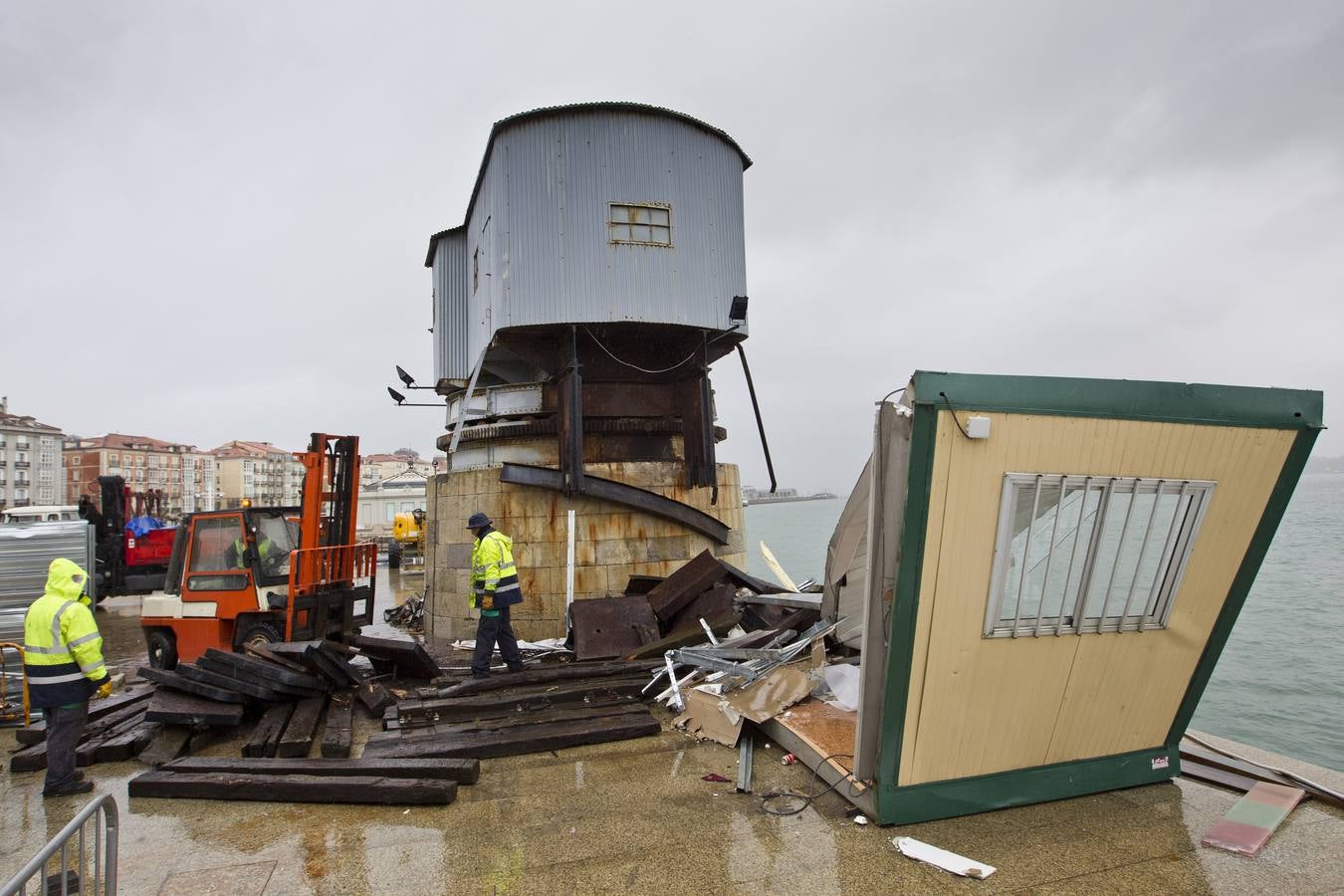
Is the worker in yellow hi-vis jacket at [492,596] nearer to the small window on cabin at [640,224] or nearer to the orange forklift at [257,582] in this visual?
the orange forklift at [257,582]

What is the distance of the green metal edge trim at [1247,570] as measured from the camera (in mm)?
5277

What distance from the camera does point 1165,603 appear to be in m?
5.37

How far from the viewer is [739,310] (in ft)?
43.2

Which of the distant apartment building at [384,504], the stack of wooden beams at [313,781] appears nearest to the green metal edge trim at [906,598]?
the stack of wooden beams at [313,781]

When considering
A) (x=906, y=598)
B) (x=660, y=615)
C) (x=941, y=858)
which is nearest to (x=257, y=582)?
(x=660, y=615)

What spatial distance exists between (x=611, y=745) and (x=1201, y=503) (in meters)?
4.97

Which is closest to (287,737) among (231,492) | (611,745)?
(611,745)

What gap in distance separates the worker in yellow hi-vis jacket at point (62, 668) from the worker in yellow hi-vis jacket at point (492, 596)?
3.53m

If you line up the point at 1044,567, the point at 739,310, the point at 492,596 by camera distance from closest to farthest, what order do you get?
the point at 1044,567 < the point at 492,596 < the point at 739,310

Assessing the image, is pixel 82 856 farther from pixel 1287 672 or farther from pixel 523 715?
pixel 1287 672

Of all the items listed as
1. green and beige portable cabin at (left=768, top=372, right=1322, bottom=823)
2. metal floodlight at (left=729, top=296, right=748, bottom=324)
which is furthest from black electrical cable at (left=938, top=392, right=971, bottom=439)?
metal floodlight at (left=729, top=296, right=748, bottom=324)

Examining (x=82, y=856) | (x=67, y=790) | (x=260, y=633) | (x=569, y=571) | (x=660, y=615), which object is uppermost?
(x=569, y=571)

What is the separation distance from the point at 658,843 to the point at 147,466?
134188 millimetres

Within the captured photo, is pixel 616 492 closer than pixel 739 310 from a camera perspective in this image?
Yes
